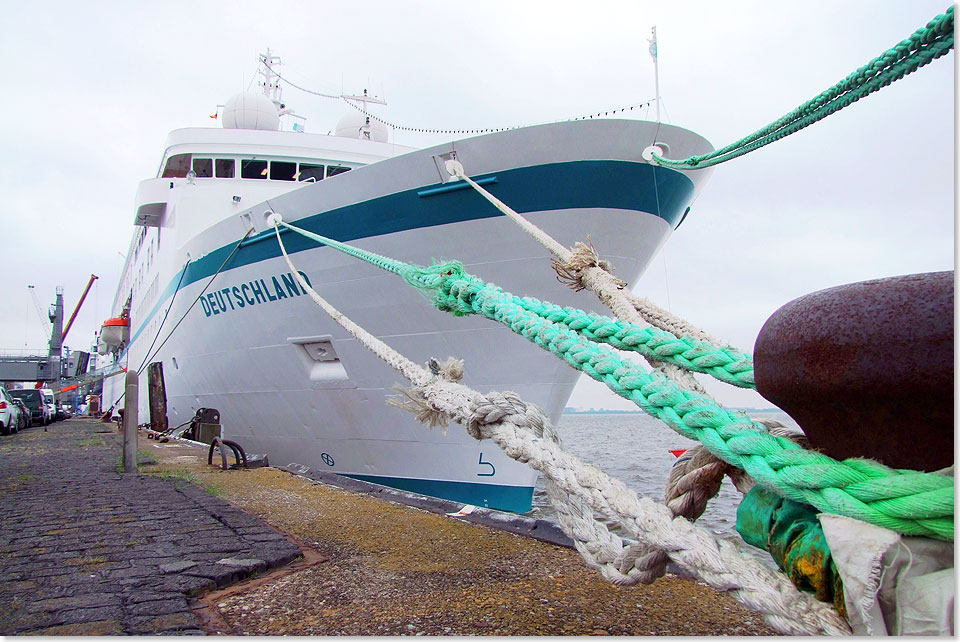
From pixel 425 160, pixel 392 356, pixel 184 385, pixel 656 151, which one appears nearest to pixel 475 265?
pixel 425 160

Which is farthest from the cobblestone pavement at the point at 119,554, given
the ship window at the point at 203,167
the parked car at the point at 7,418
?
the parked car at the point at 7,418

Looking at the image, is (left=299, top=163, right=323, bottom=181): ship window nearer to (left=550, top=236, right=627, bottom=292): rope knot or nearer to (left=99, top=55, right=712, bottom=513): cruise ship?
(left=99, top=55, right=712, bottom=513): cruise ship

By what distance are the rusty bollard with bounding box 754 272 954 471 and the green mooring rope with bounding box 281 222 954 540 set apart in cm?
5

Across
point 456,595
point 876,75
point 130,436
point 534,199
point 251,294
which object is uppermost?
point 534,199

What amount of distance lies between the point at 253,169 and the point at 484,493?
692 centimetres

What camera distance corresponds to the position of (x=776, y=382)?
1.16 meters

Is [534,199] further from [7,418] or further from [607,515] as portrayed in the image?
[7,418]

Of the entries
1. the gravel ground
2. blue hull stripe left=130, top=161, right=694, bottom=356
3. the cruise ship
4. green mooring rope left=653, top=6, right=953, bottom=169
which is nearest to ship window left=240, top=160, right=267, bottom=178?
the cruise ship

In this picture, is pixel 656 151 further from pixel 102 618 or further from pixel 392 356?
pixel 102 618

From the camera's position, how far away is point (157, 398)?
1264cm

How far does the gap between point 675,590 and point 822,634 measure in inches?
57.7

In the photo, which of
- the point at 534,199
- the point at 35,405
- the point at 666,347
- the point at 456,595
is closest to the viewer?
the point at 666,347

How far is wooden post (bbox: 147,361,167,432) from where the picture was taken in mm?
12281

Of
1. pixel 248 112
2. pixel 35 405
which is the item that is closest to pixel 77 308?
pixel 35 405
